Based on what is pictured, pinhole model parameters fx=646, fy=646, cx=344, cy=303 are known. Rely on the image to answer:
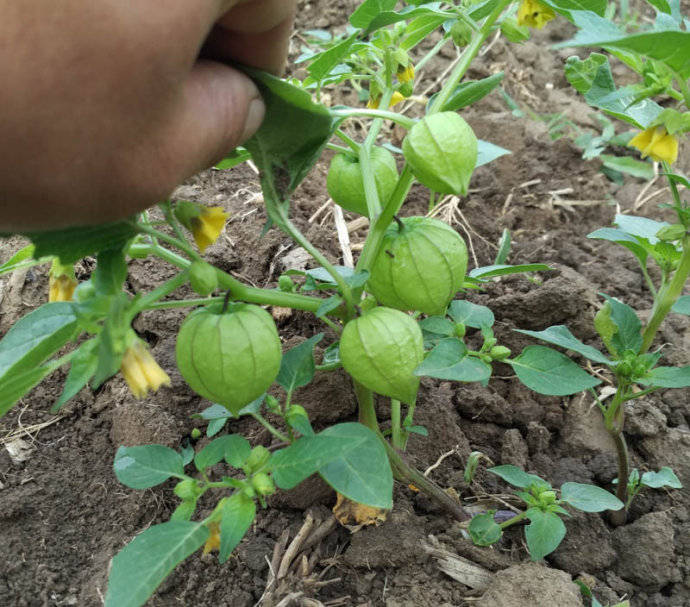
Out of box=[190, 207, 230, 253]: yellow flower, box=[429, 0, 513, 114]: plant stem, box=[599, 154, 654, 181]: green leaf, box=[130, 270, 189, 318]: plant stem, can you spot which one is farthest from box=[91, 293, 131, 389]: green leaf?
box=[599, 154, 654, 181]: green leaf

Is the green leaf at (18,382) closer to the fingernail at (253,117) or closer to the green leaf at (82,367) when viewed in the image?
the green leaf at (82,367)

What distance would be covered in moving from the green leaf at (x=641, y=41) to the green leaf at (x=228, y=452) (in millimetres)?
782

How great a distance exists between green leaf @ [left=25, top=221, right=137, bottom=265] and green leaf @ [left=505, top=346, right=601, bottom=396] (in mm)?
676

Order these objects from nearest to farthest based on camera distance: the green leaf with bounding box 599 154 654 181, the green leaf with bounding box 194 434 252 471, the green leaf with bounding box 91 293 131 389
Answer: the green leaf with bounding box 91 293 131 389 < the green leaf with bounding box 194 434 252 471 < the green leaf with bounding box 599 154 654 181

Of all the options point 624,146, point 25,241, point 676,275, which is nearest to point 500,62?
point 624,146

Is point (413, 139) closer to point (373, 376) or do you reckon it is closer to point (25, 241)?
point (373, 376)

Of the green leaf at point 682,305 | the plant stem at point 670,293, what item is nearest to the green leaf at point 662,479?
the plant stem at point 670,293

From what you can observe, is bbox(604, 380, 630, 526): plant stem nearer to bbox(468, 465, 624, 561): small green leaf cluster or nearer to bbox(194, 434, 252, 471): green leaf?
bbox(468, 465, 624, 561): small green leaf cluster

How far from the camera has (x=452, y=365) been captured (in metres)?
1.05

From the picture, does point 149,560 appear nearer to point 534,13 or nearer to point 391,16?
point 391,16

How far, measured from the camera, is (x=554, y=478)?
150cm

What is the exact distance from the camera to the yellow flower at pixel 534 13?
3.92 ft

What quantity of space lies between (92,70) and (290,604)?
1.01 meters

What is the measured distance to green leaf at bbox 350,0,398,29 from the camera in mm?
1149
